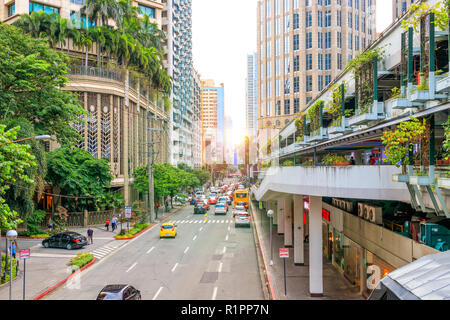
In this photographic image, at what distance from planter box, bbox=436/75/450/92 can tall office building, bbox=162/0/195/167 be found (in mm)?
79483

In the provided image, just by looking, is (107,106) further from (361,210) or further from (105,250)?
(361,210)

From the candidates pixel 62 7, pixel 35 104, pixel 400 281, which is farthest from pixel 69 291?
pixel 62 7

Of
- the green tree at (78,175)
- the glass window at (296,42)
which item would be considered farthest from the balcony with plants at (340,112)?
the glass window at (296,42)

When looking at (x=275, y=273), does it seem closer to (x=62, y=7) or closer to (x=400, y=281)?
(x=400, y=281)

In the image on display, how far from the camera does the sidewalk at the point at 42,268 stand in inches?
749

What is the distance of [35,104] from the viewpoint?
28891 mm

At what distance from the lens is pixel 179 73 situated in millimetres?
99750

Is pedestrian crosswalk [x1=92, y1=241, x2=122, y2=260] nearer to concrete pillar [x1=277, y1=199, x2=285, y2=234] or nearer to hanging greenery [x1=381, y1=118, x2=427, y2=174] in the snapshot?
concrete pillar [x1=277, y1=199, x2=285, y2=234]

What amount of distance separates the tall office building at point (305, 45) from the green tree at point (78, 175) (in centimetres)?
4155

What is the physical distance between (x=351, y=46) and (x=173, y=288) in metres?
68.9

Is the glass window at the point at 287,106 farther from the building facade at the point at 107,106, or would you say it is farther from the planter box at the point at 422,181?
the planter box at the point at 422,181

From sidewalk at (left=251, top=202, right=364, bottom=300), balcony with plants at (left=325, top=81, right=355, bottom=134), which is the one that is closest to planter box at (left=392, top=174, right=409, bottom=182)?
balcony with plants at (left=325, top=81, right=355, bottom=134)

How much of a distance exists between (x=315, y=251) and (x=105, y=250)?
61.9 ft

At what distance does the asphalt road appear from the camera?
60.4 ft
